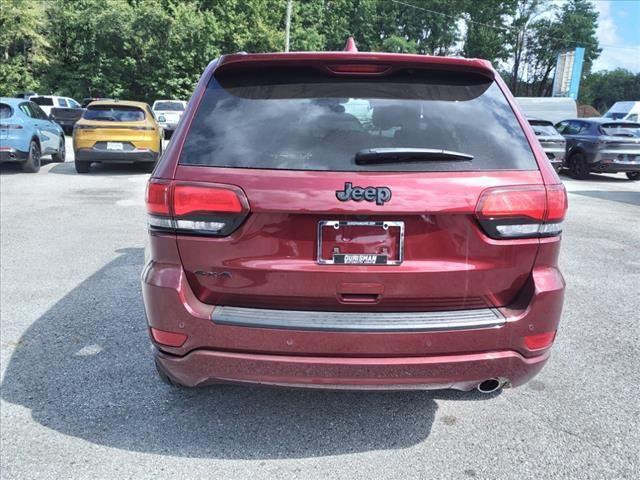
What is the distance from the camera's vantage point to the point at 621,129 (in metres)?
14.6

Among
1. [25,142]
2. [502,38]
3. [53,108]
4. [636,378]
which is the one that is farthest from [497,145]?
[502,38]

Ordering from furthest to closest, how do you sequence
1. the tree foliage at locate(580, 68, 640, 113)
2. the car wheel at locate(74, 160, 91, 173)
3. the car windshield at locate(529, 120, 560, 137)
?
the tree foliage at locate(580, 68, 640, 113)
the car windshield at locate(529, 120, 560, 137)
the car wheel at locate(74, 160, 91, 173)

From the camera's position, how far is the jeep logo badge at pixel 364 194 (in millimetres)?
2098

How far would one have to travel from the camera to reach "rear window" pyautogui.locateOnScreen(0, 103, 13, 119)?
11.7m

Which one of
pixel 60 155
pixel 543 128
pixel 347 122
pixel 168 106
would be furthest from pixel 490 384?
pixel 168 106

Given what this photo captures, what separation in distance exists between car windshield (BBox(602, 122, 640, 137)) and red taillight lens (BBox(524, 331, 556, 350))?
14.4 m

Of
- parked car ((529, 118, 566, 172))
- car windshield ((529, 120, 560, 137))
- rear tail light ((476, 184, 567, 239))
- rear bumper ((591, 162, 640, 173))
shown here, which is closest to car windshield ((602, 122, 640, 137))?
rear bumper ((591, 162, 640, 173))

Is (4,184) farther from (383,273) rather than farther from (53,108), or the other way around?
(53,108)

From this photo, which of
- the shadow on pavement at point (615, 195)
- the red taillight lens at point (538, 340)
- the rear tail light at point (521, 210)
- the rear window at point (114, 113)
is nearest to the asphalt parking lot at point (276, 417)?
the red taillight lens at point (538, 340)

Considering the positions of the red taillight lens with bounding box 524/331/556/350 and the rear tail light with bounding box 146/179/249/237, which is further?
the red taillight lens with bounding box 524/331/556/350

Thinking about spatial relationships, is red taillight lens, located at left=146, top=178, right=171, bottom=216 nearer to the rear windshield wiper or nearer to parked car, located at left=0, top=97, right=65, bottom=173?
the rear windshield wiper

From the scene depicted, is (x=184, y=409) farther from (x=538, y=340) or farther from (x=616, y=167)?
(x=616, y=167)

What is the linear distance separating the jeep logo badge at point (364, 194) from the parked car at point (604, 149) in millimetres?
14512

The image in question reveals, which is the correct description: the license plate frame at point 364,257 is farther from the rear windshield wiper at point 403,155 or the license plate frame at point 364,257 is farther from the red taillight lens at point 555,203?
the red taillight lens at point 555,203
